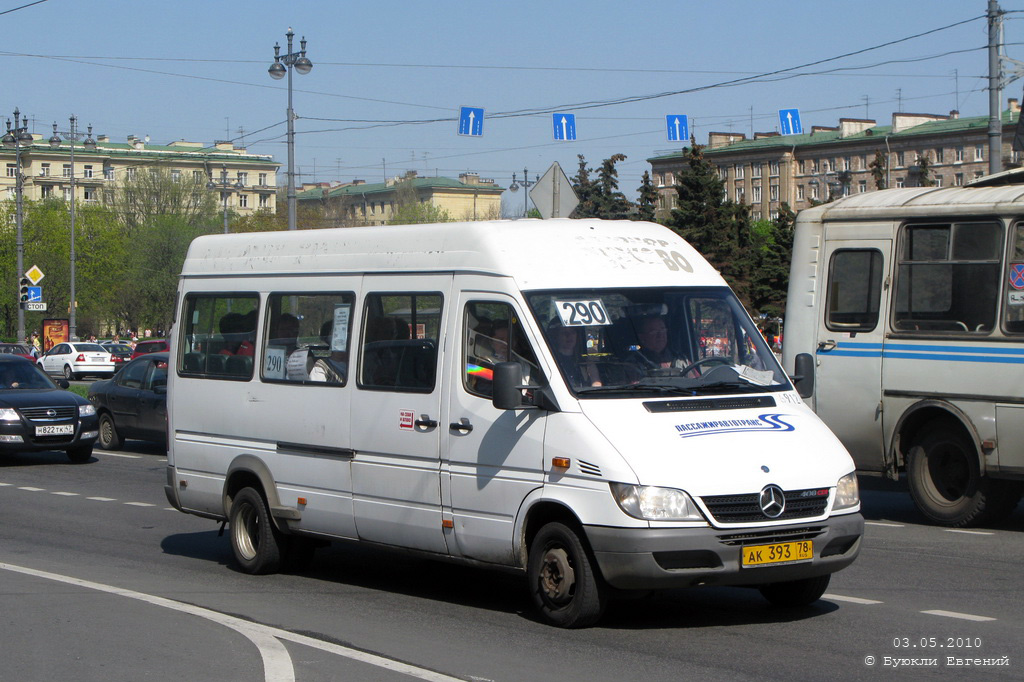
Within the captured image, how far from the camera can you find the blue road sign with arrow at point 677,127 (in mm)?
35406

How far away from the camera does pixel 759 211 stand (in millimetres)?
131250

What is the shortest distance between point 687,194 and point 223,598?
50.4 m

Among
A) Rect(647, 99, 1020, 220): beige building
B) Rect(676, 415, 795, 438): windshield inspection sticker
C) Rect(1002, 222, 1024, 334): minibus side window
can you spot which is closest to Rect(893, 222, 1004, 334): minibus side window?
Rect(1002, 222, 1024, 334): minibus side window

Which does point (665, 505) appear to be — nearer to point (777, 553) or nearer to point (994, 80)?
point (777, 553)

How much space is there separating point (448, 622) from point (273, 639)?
1.08 metres

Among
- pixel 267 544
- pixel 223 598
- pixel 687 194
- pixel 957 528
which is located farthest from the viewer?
pixel 687 194

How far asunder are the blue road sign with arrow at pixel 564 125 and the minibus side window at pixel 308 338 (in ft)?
70.4

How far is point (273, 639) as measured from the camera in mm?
7734

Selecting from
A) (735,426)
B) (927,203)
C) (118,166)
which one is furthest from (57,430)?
(118,166)

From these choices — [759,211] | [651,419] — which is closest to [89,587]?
[651,419]

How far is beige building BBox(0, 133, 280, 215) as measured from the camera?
131500mm

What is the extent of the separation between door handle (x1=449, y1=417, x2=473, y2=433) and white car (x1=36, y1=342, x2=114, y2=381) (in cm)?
5090

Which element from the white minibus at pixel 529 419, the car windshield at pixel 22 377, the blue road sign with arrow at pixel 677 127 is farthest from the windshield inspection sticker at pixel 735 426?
the blue road sign with arrow at pixel 677 127

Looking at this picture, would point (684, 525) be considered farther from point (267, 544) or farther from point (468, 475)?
point (267, 544)
